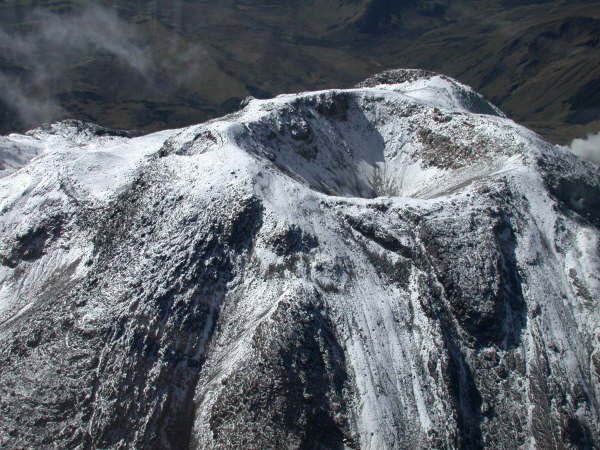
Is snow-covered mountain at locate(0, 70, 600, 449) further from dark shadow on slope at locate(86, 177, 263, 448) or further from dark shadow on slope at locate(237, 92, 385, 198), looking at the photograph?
dark shadow on slope at locate(237, 92, 385, 198)

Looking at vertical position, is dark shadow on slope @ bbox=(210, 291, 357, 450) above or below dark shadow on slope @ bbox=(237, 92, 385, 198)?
below

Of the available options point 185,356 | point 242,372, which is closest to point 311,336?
point 242,372

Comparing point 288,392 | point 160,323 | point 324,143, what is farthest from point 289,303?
point 324,143

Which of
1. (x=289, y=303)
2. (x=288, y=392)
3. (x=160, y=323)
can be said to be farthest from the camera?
(x=160, y=323)

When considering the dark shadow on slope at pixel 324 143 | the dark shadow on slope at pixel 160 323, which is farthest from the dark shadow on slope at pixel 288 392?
the dark shadow on slope at pixel 324 143

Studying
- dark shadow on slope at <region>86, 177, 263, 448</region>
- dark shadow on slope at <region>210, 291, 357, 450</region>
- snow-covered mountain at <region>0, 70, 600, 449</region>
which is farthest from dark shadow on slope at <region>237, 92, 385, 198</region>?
dark shadow on slope at <region>210, 291, 357, 450</region>

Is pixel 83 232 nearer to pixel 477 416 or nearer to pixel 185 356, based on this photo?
pixel 185 356

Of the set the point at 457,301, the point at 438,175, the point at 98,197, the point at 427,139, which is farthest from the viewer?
the point at 427,139

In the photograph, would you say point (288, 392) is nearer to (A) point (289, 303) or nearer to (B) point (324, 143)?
(A) point (289, 303)
